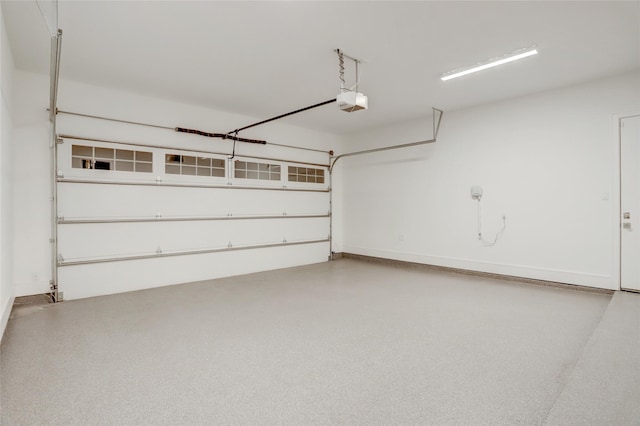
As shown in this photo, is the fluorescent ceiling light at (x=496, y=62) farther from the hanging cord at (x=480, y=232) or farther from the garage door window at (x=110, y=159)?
A: the garage door window at (x=110, y=159)

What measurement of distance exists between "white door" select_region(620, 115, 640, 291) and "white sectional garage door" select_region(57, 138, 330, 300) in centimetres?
502

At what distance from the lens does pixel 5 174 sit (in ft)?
10.6

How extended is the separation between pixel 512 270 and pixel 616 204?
5.20 ft

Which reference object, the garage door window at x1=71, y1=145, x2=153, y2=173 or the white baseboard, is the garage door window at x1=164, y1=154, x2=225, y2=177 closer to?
the garage door window at x1=71, y1=145, x2=153, y2=173

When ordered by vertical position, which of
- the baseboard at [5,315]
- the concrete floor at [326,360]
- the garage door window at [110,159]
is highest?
the garage door window at [110,159]

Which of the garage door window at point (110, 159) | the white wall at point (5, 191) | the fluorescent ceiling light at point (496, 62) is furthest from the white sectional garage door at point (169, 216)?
the fluorescent ceiling light at point (496, 62)

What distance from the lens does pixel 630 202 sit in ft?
13.4

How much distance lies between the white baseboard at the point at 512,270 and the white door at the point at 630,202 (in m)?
0.22

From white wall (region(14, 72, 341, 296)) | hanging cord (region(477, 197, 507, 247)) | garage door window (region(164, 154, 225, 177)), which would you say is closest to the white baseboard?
hanging cord (region(477, 197, 507, 247))

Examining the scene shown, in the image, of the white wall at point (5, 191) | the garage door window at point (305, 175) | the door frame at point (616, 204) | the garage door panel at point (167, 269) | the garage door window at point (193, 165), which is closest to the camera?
the white wall at point (5, 191)

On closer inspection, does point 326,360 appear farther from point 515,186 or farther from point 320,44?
point 515,186

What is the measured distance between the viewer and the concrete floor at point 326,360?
A: 1860mm

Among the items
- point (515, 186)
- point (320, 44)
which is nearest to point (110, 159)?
point (320, 44)

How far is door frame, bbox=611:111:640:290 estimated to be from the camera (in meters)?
4.16
